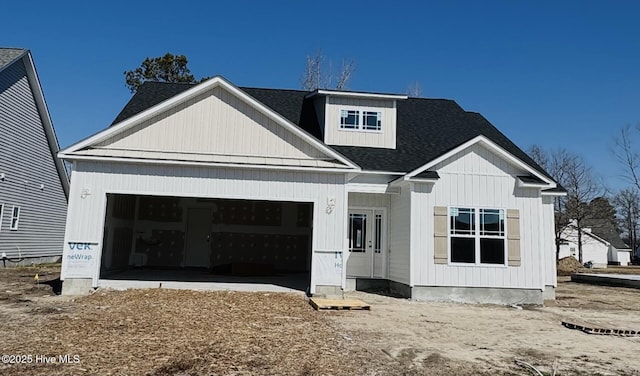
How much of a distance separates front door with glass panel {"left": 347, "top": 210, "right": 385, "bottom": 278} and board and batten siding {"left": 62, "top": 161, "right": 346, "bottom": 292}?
2.09 m

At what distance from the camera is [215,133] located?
1216 centimetres

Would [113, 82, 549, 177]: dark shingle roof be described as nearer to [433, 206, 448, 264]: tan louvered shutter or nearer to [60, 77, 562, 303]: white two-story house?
[60, 77, 562, 303]: white two-story house

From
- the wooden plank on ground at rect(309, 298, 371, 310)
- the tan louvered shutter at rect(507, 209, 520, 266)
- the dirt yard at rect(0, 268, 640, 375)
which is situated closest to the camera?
the dirt yard at rect(0, 268, 640, 375)

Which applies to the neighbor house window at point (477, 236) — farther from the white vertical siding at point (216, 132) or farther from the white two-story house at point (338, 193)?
the white vertical siding at point (216, 132)

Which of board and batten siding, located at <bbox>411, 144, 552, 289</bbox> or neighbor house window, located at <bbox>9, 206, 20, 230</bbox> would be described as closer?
board and batten siding, located at <bbox>411, 144, 552, 289</bbox>

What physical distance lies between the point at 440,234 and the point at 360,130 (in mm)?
4743

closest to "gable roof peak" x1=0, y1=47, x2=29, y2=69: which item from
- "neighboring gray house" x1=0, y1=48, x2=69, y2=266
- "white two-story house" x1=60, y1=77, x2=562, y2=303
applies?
"neighboring gray house" x1=0, y1=48, x2=69, y2=266

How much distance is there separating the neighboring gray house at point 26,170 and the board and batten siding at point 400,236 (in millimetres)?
14613

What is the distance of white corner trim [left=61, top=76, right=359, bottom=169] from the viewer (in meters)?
11.6

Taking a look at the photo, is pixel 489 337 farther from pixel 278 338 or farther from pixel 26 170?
pixel 26 170

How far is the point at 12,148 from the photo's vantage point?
59.8ft

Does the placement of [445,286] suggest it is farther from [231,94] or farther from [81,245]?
[81,245]

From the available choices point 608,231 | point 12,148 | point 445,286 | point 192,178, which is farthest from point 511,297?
point 608,231

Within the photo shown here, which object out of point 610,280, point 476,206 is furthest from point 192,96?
point 610,280
